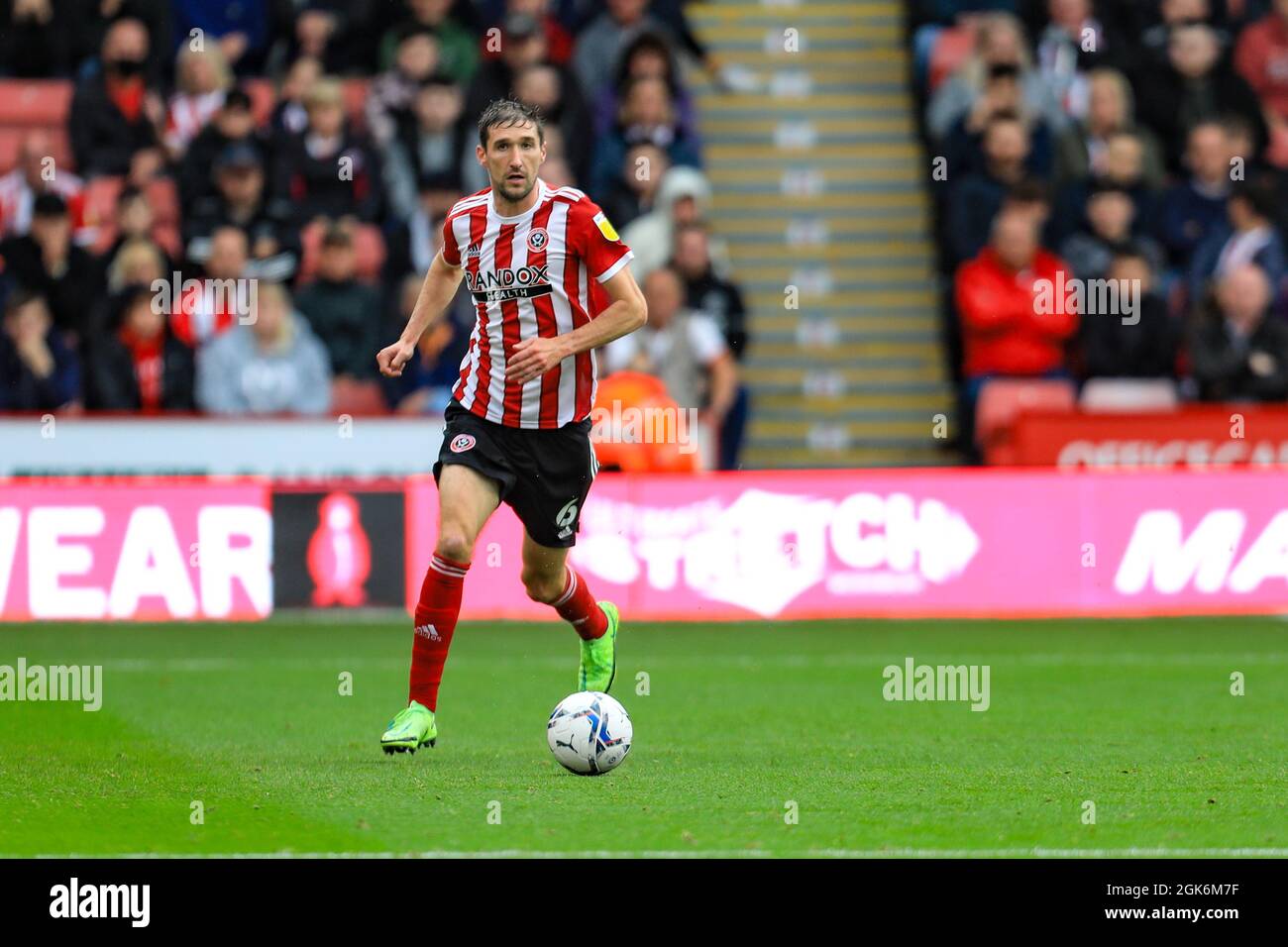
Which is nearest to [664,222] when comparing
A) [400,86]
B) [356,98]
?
[400,86]

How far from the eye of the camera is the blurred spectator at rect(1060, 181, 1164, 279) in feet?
56.3

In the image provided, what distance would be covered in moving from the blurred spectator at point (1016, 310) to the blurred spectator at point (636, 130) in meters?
2.55

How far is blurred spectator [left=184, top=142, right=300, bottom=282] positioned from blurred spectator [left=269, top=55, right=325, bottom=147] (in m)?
0.41

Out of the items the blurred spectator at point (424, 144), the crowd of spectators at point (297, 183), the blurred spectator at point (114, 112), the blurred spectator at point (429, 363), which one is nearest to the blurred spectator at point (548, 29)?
the crowd of spectators at point (297, 183)

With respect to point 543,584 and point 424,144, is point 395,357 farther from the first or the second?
point 424,144

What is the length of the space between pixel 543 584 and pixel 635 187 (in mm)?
8499

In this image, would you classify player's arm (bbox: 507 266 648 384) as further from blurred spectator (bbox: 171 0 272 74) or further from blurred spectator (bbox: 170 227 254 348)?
blurred spectator (bbox: 171 0 272 74)

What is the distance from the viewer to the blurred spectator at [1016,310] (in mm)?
16594

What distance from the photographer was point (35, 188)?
1714 cm

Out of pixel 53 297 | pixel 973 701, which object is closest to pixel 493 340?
pixel 973 701

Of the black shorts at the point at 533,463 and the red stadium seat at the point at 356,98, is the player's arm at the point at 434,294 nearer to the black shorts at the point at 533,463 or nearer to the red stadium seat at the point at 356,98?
the black shorts at the point at 533,463

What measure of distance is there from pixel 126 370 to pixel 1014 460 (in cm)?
602

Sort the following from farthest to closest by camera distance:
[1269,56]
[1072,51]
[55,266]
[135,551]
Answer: [1269,56]
[1072,51]
[55,266]
[135,551]

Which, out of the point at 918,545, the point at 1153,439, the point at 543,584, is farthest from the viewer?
the point at 1153,439
